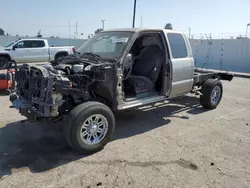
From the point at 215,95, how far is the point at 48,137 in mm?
4613

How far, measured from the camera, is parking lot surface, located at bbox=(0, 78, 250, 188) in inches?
133

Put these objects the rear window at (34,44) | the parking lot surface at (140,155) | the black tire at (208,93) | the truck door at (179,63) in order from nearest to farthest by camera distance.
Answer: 1. the parking lot surface at (140,155)
2. the truck door at (179,63)
3. the black tire at (208,93)
4. the rear window at (34,44)

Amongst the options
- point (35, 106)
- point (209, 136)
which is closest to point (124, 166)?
point (35, 106)

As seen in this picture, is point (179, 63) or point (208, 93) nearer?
point (179, 63)

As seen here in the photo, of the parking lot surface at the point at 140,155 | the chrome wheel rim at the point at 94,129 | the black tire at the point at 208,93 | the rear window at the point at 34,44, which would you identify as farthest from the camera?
the rear window at the point at 34,44

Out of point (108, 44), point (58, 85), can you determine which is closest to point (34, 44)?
point (108, 44)

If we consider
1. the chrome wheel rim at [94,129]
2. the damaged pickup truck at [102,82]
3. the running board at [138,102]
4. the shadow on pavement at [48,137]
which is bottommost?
the shadow on pavement at [48,137]

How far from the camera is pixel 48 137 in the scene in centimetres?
475

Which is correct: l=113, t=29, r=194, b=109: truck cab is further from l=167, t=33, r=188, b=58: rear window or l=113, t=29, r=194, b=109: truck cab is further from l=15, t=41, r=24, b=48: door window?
l=15, t=41, r=24, b=48: door window

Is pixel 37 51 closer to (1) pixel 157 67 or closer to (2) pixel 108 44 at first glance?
(2) pixel 108 44

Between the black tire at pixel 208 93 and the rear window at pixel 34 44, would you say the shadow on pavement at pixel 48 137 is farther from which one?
the rear window at pixel 34 44

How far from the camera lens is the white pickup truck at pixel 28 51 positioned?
50.9 feet

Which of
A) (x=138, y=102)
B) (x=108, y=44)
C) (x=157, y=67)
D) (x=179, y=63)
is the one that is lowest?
(x=138, y=102)

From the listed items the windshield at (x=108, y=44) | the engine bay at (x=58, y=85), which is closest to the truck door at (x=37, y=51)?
the windshield at (x=108, y=44)
